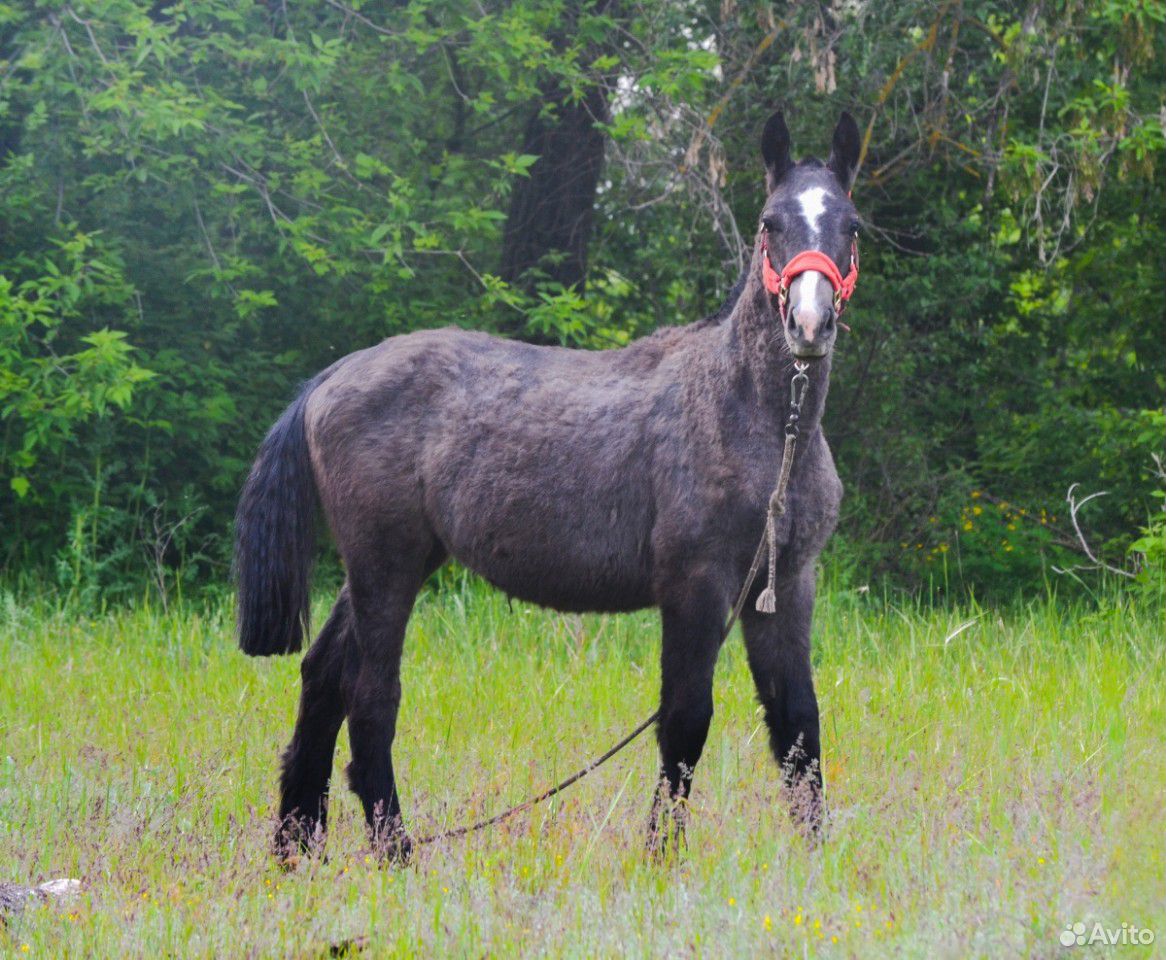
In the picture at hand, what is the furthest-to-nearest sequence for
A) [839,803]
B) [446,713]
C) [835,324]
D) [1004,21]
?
[1004,21] → [446,713] → [839,803] → [835,324]

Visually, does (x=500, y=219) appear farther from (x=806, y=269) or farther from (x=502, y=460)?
(x=806, y=269)

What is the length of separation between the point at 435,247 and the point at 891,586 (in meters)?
4.32

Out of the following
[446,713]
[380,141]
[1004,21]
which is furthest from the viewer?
[380,141]

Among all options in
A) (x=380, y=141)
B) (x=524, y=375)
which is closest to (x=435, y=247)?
(x=380, y=141)

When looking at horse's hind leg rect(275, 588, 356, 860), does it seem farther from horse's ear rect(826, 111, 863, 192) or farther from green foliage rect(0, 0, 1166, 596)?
green foliage rect(0, 0, 1166, 596)

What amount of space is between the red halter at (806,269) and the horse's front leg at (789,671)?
3.09 feet

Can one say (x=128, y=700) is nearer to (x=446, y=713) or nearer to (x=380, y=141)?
(x=446, y=713)

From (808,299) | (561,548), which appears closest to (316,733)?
(561,548)

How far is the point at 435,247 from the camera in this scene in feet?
35.8

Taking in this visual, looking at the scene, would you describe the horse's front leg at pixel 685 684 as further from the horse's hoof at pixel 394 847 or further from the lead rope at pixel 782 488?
the horse's hoof at pixel 394 847

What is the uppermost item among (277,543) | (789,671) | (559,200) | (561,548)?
(559,200)

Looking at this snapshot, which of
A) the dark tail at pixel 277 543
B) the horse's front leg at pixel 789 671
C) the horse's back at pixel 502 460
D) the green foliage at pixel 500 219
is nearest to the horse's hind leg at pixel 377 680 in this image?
the horse's back at pixel 502 460

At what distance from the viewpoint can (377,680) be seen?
209 inches

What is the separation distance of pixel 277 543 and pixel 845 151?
2.53 meters
